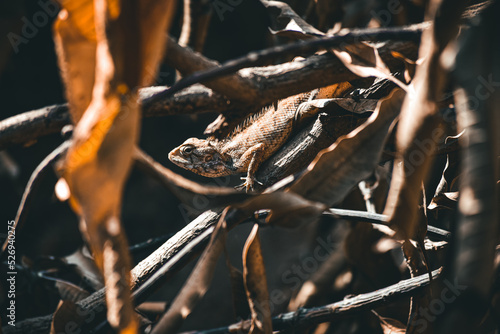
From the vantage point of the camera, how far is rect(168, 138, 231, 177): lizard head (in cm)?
253

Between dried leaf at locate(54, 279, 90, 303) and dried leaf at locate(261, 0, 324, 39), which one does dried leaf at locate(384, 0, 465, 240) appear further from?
dried leaf at locate(54, 279, 90, 303)

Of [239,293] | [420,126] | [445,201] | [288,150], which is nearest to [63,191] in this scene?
[239,293]

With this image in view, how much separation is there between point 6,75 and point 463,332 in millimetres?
3804

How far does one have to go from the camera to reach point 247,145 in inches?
96.9

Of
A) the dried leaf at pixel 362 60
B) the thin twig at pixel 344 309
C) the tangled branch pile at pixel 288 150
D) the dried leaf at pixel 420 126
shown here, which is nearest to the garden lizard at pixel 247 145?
the tangled branch pile at pixel 288 150

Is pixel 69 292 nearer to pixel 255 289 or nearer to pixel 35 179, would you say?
pixel 35 179

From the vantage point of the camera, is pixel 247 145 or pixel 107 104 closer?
pixel 107 104

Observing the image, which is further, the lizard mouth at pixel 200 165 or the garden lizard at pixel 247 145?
the lizard mouth at pixel 200 165

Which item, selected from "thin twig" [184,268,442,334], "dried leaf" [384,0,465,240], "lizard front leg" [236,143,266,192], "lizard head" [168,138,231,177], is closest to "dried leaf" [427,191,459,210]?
"thin twig" [184,268,442,334]

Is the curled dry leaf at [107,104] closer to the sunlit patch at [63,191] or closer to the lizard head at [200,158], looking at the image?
the sunlit patch at [63,191]

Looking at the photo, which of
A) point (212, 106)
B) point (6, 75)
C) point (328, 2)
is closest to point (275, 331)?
point (212, 106)

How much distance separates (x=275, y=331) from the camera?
5.38 ft

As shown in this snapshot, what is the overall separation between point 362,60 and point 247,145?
1160 millimetres

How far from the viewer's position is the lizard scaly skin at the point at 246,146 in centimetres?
224
